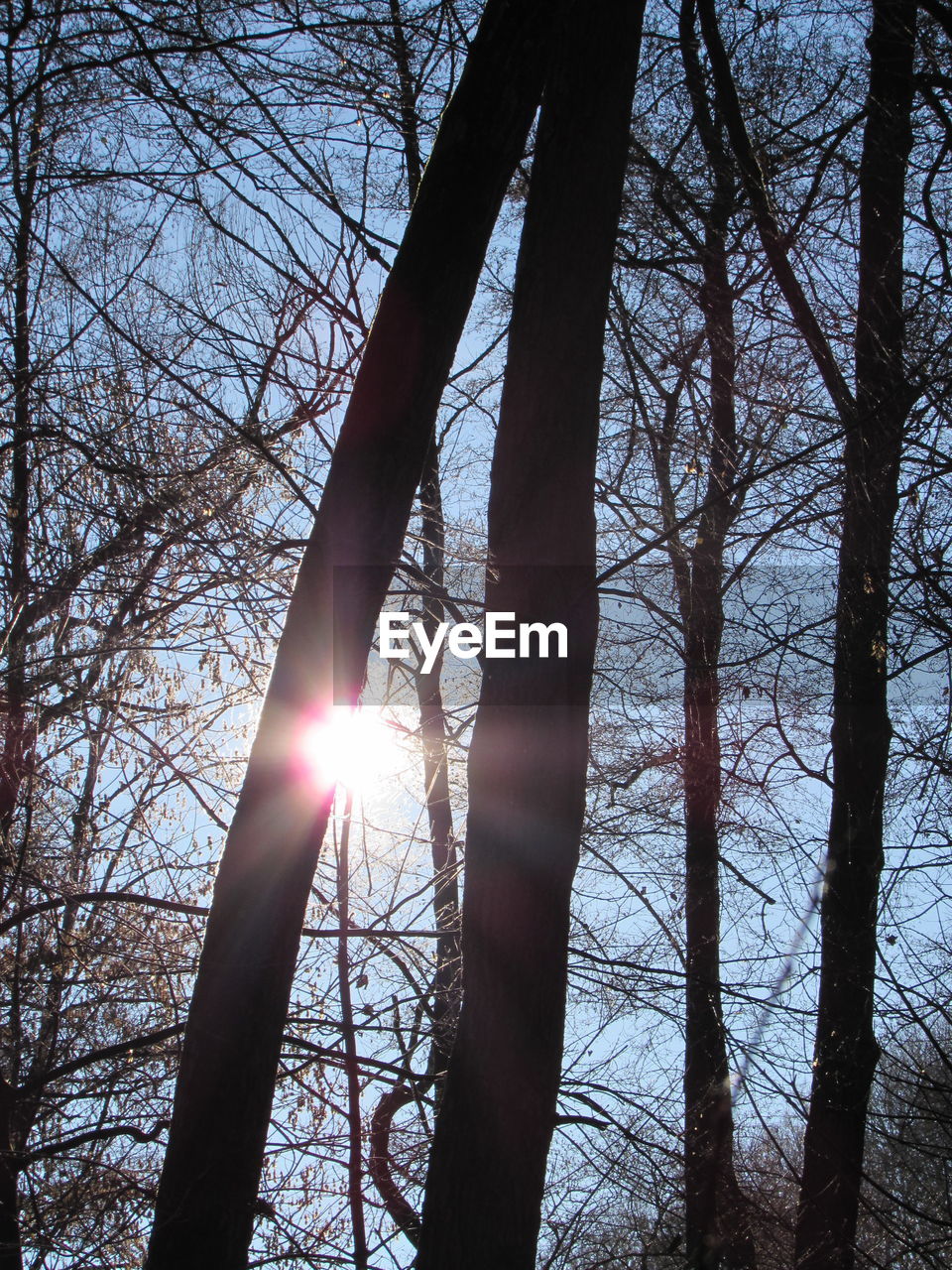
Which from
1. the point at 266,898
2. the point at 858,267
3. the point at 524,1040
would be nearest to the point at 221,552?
the point at 266,898

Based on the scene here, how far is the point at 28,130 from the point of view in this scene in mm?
4129

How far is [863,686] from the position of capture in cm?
462

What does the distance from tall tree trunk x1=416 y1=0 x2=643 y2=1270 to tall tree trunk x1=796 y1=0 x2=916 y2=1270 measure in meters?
1.25

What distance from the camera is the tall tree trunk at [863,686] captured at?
3961mm

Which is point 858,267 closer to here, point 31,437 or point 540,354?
point 540,354

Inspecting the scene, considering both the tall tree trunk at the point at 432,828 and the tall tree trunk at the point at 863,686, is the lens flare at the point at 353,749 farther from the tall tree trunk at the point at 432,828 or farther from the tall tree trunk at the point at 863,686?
the tall tree trunk at the point at 863,686

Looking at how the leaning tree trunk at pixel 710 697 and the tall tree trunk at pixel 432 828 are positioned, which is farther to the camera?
the leaning tree trunk at pixel 710 697

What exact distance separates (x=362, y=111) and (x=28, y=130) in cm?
134

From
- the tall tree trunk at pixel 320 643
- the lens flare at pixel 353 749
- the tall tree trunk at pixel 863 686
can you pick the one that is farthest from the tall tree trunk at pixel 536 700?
the tall tree trunk at pixel 863 686

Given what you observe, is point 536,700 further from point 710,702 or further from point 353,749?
point 710,702

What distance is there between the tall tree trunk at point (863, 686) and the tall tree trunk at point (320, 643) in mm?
1595

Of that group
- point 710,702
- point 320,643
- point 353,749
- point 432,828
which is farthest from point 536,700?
point 710,702

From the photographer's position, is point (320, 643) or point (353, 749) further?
point (353, 749)

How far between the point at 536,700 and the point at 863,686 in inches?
88.0
